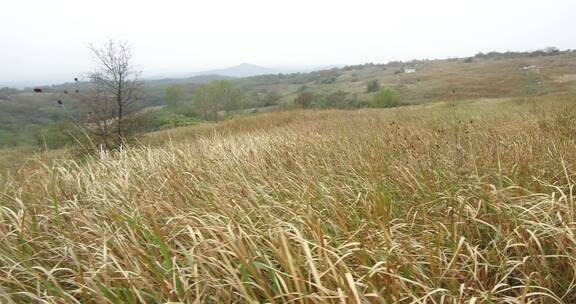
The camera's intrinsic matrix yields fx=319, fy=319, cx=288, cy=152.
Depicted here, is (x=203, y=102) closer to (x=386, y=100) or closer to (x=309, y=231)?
(x=386, y=100)

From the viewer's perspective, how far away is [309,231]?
189cm

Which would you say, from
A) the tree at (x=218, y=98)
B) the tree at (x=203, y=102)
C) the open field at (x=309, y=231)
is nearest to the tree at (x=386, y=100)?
the tree at (x=218, y=98)

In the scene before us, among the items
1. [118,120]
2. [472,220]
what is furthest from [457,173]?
[118,120]

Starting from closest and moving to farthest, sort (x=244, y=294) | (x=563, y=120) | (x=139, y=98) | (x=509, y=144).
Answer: (x=244, y=294)
(x=509, y=144)
(x=563, y=120)
(x=139, y=98)

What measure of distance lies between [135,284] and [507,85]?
5372 centimetres

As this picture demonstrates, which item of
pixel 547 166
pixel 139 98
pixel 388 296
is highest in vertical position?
pixel 139 98

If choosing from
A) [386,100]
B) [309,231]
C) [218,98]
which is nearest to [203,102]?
[218,98]

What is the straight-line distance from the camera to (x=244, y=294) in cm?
134

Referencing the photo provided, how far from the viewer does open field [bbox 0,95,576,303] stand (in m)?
1.48

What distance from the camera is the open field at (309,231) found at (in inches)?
58.1

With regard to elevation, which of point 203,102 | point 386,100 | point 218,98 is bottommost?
point 386,100

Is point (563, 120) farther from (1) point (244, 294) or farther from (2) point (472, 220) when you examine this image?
(1) point (244, 294)

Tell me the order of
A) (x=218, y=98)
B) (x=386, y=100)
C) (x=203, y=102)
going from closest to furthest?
(x=386, y=100), (x=203, y=102), (x=218, y=98)

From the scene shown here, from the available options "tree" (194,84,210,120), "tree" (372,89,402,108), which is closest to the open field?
"tree" (372,89,402,108)
